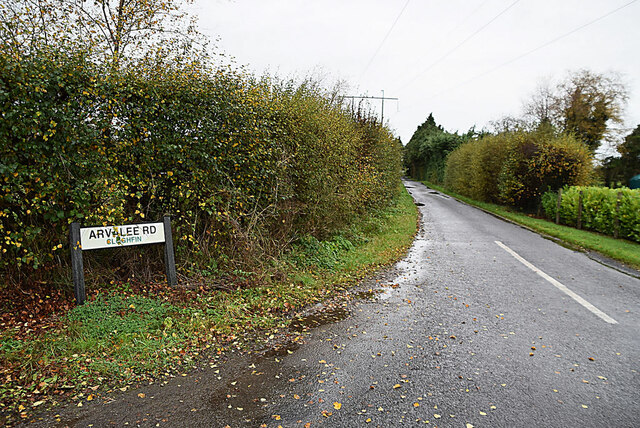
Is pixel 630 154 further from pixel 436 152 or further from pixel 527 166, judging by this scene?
pixel 527 166

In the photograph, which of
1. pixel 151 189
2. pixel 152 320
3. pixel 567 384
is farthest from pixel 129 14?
pixel 567 384

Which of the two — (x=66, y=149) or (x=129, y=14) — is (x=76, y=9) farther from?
(x=66, y=149)

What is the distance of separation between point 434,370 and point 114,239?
4.19 m

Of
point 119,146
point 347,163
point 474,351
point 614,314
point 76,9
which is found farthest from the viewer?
point 347,163

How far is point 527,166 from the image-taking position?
1909cm

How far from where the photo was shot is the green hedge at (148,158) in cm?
431

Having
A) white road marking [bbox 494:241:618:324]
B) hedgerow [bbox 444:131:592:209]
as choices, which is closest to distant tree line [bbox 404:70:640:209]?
hedgerow [bbox 444:131:592:209]

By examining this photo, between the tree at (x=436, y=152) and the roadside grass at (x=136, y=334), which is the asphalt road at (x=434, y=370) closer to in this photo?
the roadside grass at (x=136, y=334)

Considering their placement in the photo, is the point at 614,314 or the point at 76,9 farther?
the point at 76,9

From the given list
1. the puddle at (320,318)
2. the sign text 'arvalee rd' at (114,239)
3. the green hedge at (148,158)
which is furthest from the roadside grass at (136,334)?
the green hedge at (148,158)

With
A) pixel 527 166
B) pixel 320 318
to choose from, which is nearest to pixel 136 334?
pixel 320 318

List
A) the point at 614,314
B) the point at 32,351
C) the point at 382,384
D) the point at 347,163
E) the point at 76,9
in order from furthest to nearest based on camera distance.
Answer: the point at 347,163 < the point at 76,9 < the point at 614,314 < the point at 32,351 < the point at 382,384

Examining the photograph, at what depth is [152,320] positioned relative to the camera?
4477 mm

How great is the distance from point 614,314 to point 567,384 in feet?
8.62
